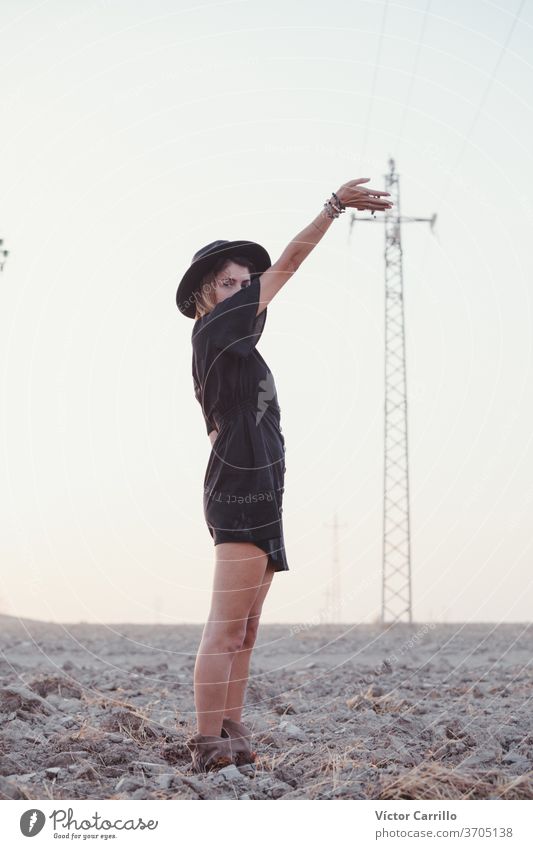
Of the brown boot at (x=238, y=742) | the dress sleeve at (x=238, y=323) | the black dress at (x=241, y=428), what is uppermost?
the dress sleeve at (x=238, y=323)

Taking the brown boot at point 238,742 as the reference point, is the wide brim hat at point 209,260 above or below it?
above

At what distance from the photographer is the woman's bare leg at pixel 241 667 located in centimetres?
452

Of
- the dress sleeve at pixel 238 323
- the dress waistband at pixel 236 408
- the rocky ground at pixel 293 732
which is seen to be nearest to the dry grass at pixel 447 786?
the rocky ground at pixel 293 732

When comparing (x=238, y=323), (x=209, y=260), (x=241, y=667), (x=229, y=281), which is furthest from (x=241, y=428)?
(x=241, y=667)

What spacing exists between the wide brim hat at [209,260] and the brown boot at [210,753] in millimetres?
2092

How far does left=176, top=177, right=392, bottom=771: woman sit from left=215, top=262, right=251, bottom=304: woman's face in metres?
0.08

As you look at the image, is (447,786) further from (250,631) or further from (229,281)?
(229,281)

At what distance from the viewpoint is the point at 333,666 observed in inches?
386

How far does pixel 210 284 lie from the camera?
4664 mm

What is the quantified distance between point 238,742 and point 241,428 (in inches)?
58.0

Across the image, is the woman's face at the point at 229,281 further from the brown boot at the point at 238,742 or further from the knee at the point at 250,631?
the brown boot at the point at 238,742

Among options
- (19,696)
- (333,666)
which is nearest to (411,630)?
(333,666)

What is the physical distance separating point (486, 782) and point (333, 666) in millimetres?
5812
